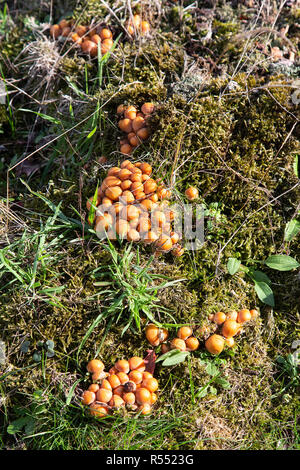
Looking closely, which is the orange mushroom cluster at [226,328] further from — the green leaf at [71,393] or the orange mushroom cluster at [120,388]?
the green leaf at [71,393]

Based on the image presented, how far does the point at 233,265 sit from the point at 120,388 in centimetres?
123

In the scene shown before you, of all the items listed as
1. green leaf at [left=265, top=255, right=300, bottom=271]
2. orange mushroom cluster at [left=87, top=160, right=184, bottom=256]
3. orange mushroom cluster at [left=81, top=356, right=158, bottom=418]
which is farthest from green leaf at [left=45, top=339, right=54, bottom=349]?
green leaf at [left=265, top=255, right=300, bottom=271]

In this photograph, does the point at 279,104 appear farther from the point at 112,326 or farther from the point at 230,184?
the point at 112,326

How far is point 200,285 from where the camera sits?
10.7 ft

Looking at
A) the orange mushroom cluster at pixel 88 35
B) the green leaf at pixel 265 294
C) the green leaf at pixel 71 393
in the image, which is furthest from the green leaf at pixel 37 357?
Result: the orange mushroom cluster at pixel 88 35

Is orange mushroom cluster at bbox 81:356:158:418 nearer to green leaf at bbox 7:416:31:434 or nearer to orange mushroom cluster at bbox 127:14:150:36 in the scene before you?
green leaf at bbox 7:416:31:434

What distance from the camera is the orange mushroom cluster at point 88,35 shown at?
12.8 ft

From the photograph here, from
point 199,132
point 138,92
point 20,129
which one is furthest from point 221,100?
point 20,129

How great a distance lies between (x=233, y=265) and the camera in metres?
3.26

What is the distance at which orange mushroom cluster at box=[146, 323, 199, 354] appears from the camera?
2.98 meters

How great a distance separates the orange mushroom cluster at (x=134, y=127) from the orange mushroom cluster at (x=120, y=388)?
1.69 meters

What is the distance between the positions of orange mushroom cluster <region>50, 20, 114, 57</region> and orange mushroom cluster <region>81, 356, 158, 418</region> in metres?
2.79

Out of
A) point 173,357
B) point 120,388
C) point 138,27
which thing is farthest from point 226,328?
point 138,27

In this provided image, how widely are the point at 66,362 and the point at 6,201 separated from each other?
1.41 meters
